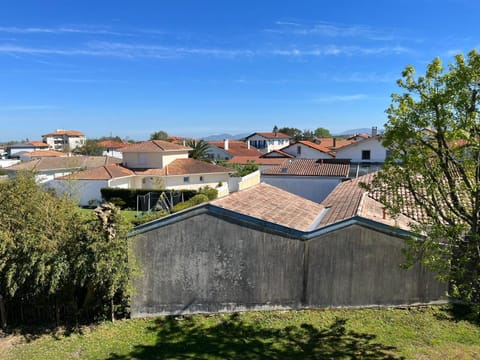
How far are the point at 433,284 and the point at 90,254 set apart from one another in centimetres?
1098

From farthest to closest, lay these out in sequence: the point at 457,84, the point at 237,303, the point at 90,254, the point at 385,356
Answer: the point at 237,303, the point at 90,254, the point at 385,356, the point at 457,84

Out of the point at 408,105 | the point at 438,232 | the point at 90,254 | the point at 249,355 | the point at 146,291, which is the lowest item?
the point at 249,355

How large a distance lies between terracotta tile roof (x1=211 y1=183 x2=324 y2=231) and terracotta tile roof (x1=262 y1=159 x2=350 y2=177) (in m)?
15.2

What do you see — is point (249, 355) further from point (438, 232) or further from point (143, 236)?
point (438, 232)

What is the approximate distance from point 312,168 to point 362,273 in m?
22.2

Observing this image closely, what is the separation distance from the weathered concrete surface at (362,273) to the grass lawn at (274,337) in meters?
0.41

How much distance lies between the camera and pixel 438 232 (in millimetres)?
7102

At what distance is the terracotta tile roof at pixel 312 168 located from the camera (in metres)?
31.8

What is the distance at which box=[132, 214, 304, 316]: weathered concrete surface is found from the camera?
38.4ft

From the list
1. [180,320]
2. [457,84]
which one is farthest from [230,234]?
[457,84]

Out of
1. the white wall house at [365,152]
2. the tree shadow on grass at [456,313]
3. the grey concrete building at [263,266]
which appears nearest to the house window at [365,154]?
the white wall house at [365,152]

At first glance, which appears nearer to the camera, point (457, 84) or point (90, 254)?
point (457, 84)

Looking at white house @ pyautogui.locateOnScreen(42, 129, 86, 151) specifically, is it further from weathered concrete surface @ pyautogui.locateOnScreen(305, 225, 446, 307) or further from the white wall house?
weathered concrete surface @ pyautogui.locateOnScreen(305, 225, 446, 307)

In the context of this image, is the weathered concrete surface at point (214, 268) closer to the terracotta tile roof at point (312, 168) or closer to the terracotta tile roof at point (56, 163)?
the terracotta tile roof at point (312, 168)
